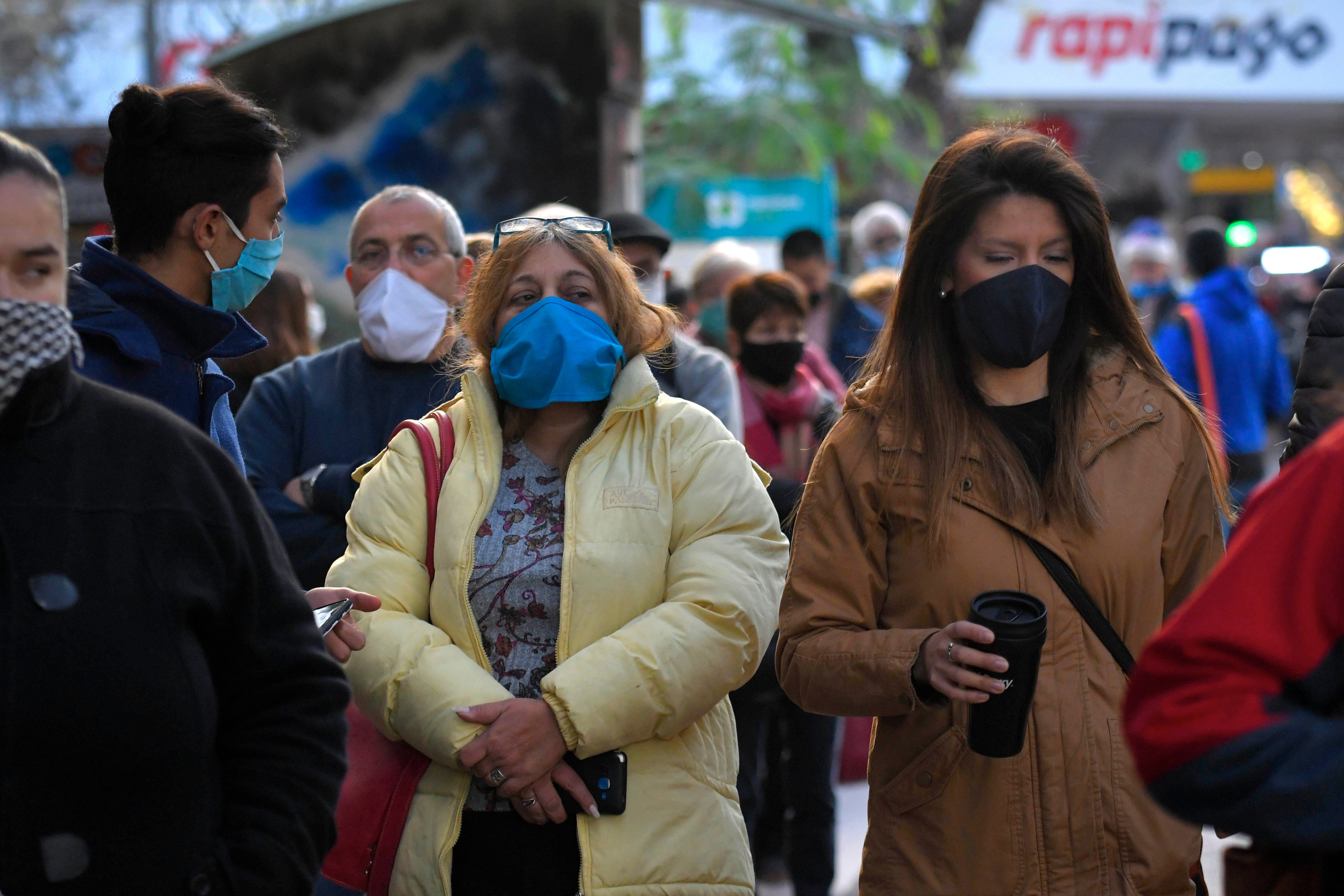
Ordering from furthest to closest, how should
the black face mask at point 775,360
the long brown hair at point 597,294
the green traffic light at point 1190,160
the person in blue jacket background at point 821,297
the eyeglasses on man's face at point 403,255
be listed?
the green traffic light at point 1190,160 → the person in blue jacket background at point 821,297 → the black face mask at point 775,360 → the eyeglasses on man's face at point 403,255 → the long brown hair at point 597,294

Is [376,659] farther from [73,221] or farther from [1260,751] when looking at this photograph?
[73,221]

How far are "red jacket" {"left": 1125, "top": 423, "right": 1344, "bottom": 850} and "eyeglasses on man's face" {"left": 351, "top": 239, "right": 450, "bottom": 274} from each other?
305 cm

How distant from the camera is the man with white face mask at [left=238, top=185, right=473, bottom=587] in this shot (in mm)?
3879

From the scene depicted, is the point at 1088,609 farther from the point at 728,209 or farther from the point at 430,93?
the point at 728,209

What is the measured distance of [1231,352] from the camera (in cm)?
814

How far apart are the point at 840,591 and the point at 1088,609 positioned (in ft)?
1.50

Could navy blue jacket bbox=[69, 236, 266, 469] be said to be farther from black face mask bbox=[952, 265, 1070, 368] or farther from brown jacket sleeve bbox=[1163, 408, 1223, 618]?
brown jacket sleeve bbox=[1163, 408, 1223, 618]

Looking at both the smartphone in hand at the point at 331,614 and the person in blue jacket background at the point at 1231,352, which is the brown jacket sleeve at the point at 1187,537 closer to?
the smartphone in hand at the point at 331,614

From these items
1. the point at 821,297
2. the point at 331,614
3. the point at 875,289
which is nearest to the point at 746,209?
the point at 821,297

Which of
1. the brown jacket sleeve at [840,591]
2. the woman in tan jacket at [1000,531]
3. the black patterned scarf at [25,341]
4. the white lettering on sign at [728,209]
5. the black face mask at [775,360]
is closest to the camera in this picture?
the black patterned scarf at [25,341]

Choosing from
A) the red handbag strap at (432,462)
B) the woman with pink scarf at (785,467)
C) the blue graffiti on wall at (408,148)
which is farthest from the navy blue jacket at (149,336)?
the blue graffiti on wall at (408,148)

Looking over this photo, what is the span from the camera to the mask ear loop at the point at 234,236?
2941 millimetres

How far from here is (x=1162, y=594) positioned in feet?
8.75

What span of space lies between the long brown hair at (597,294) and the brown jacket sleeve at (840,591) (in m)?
0.63
